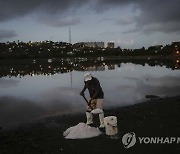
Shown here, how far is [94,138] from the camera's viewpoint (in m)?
10.8

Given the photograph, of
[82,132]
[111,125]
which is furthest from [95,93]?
[82,132]

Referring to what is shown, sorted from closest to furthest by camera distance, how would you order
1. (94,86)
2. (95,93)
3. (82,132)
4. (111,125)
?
(111,125) < (82,132) < (95,93) < (94,86)

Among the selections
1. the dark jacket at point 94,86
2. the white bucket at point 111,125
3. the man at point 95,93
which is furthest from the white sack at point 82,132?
the dark jacket at point 94,86

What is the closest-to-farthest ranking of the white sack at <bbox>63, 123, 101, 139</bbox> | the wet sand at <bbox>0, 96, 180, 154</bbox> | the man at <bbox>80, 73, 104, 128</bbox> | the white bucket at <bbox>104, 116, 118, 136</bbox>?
the wet sand at <bbox>0, 96, 180, 154</bbox>
the white bucket at <bbox>104, 116, 118, 136</bbox>
the white sack at <bbox>63, 123, 101, 139</bbox>
the man at <bbox>80, 73, 104, 128</bbox>

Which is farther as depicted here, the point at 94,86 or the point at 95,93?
the point at 94,86

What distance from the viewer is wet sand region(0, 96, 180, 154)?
9.58 metres

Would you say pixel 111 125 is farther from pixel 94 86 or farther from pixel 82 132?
pixel 94 86

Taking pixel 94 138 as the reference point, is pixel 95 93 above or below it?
above

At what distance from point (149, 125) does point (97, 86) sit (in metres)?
2.69

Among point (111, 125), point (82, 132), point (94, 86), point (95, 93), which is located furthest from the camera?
point (94, 86)

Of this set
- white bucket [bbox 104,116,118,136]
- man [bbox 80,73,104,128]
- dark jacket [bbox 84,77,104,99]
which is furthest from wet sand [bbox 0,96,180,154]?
dark jacket [bbox 84,77,104,99]

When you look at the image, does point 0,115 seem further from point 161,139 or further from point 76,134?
point 161,139

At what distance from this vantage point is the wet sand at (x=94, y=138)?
958 centimetres

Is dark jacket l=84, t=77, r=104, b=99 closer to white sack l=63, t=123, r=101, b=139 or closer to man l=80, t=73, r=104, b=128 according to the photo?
man l=80, t=73, r=104, b=128
